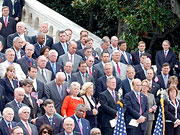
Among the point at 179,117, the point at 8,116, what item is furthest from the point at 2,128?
the point at 179,117

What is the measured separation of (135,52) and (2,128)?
19.7 ft

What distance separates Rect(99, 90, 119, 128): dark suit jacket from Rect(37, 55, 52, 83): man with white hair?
1.34 m

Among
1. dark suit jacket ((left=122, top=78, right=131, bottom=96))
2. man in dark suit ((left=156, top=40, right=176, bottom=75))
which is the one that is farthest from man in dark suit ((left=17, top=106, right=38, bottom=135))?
man in dark suit ((left=156, top=40, right=176, bottom=75))

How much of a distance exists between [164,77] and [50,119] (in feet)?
14.2

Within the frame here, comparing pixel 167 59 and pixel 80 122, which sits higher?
pixel 167 59

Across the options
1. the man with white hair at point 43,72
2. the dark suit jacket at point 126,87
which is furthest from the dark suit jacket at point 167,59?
the man with white hair at point 43,72

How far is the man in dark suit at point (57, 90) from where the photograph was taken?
683 inches

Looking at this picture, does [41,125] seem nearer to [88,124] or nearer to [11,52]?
[88,124]

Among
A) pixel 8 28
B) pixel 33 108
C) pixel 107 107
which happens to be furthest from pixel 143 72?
pixel 8 28

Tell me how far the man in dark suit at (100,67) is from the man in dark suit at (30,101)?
2429 millimetres

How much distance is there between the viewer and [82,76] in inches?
724

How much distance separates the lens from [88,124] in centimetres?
1678

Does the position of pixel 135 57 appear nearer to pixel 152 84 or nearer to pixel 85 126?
pixel 152 84

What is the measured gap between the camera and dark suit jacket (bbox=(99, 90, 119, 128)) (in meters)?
17.9
